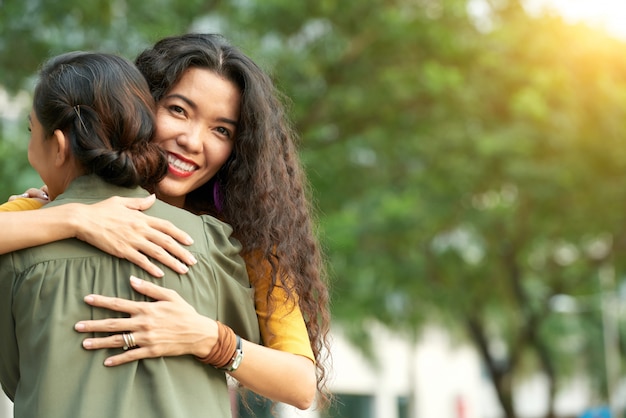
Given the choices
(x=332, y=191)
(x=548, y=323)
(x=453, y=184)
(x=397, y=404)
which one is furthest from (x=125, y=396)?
(x=397, y=404)

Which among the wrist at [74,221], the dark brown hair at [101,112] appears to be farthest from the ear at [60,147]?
the wrist at [74,221]

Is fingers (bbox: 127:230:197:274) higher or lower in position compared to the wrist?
lower

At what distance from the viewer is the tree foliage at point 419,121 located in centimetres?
969

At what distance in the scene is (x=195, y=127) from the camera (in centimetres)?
298

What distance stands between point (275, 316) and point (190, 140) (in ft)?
1.72

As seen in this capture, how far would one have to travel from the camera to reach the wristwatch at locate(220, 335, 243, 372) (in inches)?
104

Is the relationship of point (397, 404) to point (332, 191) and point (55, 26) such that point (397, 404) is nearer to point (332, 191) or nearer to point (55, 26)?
point (332, 191)

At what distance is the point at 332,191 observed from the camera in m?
12.0

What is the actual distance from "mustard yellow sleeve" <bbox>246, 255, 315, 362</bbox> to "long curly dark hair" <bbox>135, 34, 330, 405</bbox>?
4cm

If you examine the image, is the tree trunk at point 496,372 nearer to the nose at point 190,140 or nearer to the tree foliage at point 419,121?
the tree foliage at point 419,121

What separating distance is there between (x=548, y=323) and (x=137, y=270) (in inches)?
794

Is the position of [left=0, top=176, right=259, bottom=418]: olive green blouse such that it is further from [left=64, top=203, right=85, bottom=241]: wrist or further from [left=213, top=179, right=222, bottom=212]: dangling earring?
[left=213, top=179, right=222, bottom=212]: dangling earring

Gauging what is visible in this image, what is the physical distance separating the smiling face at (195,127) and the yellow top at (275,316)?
14.1 inches

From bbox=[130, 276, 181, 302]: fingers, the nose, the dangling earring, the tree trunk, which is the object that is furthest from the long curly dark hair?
the tree trunk
